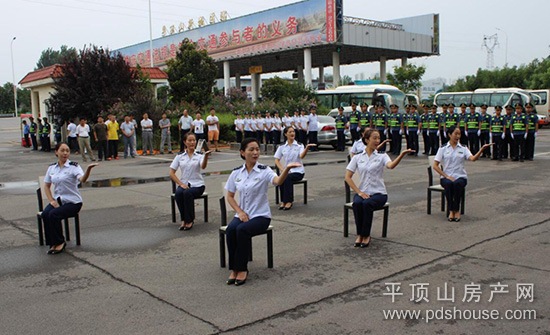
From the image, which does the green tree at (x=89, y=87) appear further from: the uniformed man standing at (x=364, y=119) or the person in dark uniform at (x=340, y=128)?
the uniformed man standing at (x=364, y=119)

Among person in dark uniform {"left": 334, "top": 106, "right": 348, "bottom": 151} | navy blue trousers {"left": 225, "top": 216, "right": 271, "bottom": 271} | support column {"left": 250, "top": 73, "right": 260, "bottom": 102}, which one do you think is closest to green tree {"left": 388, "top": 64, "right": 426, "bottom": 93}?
support column {"left": 250, "top": 73, "right": 260, "bottom": 102}

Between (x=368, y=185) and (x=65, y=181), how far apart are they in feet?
14.2

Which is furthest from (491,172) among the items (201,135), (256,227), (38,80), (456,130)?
(38,80)

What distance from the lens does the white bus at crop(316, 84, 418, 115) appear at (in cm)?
3259

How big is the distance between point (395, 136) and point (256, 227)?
16279 millimetres

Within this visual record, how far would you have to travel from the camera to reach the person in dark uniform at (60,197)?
7410 mm

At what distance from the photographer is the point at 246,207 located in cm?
616

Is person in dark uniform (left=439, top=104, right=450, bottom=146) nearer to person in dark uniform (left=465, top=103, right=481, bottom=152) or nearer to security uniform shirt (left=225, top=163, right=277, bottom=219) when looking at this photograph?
person in dark uniform (left=465, top=103, right=481, bottom=152)

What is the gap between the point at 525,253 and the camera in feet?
22.2

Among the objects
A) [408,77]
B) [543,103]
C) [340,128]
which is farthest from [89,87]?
[543,103]

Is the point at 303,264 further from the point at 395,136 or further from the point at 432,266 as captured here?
the point at 395,136

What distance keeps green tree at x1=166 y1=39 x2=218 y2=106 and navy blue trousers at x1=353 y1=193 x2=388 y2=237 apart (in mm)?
27632

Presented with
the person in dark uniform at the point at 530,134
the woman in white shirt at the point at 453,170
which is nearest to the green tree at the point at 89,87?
the person in dark uniform at the point at 530,134

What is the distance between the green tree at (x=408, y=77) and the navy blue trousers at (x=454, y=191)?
3895cm
